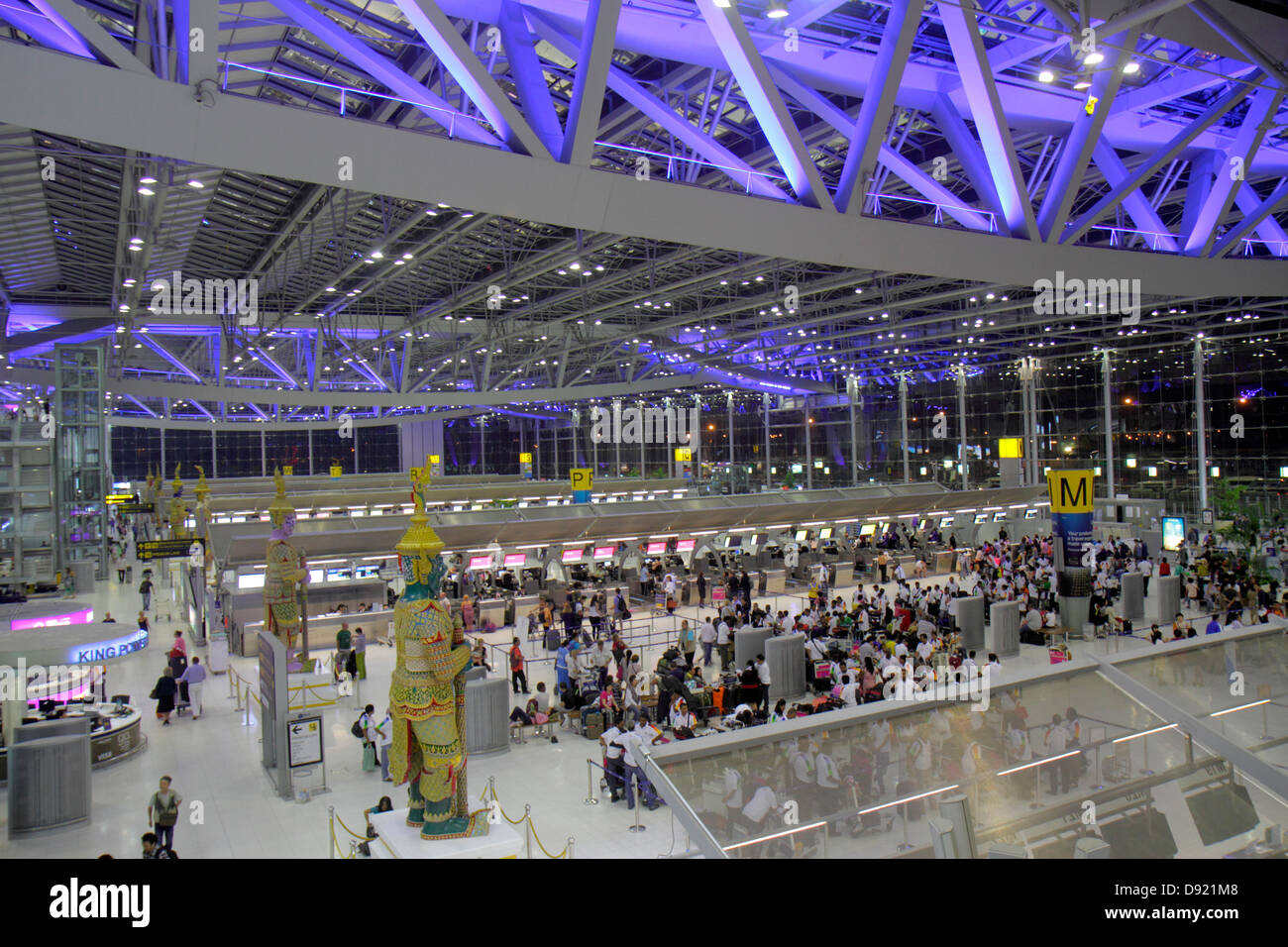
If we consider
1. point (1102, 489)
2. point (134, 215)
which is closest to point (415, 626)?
point (134, 215)

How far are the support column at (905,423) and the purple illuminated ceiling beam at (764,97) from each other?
42144mm

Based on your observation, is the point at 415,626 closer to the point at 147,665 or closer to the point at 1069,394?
the point at 147,665

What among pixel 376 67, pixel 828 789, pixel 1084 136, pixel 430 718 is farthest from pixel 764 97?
pixel 430 718

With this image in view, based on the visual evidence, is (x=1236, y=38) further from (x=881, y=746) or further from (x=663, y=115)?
(x=881, y=746)

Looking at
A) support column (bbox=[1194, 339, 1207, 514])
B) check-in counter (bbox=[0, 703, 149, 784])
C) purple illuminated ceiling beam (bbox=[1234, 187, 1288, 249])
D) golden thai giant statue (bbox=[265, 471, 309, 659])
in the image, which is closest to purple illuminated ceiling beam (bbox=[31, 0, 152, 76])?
check-in counter (bbox=[0, 703, 149, 784])

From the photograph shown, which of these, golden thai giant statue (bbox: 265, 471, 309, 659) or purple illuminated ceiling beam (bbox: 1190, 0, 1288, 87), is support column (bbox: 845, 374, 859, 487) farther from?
purple illuminated ceiling beam (bbox: 1190, 0, 1288, 87)

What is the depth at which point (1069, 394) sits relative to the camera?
39719 millimetres

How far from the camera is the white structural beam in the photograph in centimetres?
389

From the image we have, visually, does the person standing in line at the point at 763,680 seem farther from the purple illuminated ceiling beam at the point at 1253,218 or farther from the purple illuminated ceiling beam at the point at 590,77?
the purple illuminated ceiling beam at the point at 590,77

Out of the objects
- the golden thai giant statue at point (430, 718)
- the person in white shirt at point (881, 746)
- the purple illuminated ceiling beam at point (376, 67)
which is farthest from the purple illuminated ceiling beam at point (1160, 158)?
the golden thai giant statue at point (430, 718)

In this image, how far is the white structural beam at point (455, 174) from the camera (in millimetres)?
3891

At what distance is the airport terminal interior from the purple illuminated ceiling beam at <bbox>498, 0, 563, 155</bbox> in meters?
0.04

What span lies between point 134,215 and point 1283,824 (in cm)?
1766

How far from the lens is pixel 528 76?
217 inches
